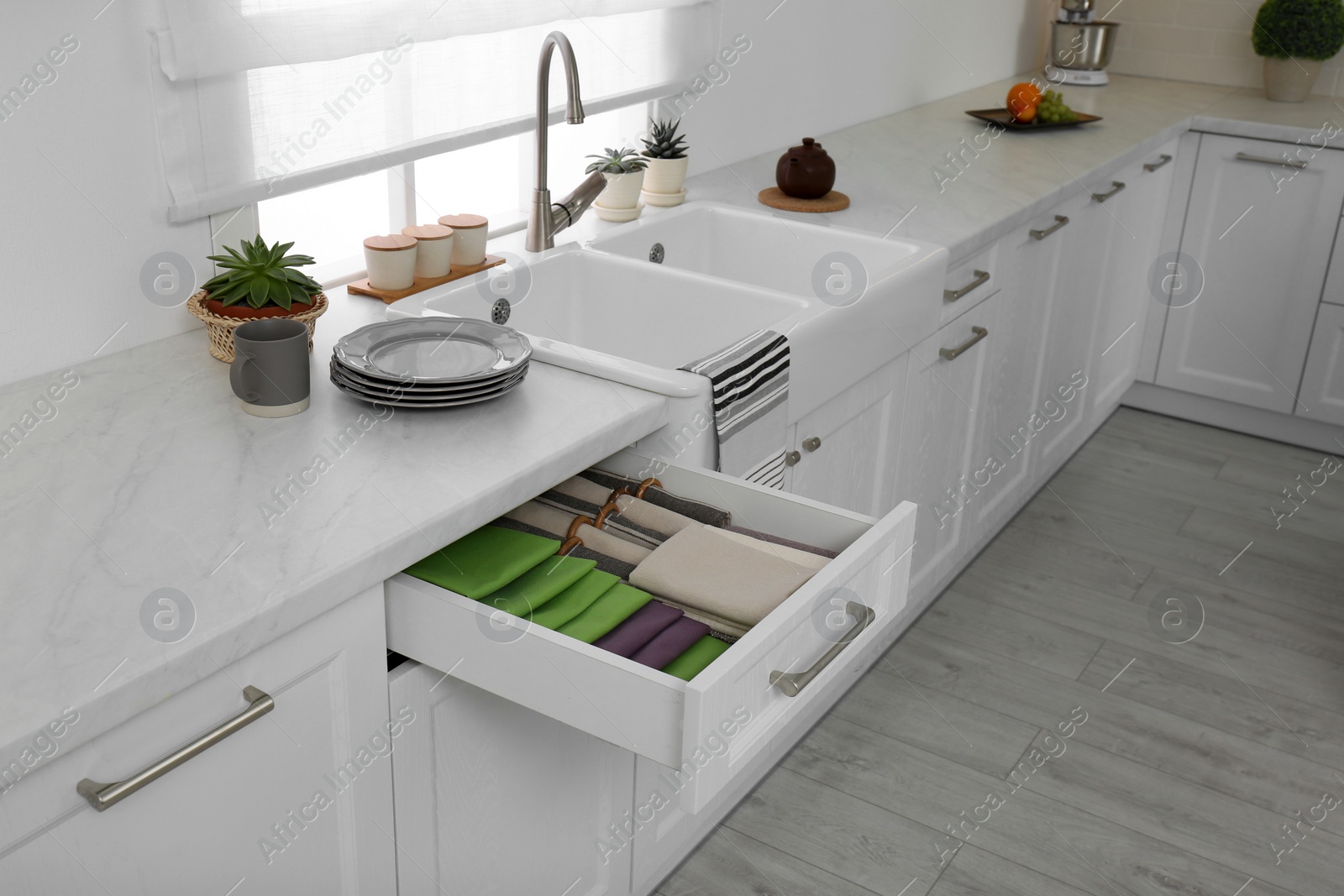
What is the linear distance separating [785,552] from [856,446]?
32.5 inches

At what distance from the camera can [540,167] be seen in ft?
6.51

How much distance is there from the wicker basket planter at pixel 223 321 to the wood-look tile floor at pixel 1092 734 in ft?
3.50

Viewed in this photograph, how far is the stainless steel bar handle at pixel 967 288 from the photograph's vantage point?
2301mm

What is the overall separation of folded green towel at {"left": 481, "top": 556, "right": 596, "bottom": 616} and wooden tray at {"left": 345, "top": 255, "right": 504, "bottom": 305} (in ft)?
2.12

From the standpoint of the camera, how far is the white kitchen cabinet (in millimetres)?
955

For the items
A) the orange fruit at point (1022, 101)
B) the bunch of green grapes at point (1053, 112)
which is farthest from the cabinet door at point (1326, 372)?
the orange fruit at point (1022, 101)

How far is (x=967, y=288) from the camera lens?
2.34m

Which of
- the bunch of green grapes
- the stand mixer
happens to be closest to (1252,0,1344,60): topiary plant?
the stand mixer

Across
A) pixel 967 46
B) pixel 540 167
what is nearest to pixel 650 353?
pixel 540 167

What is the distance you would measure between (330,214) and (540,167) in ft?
1.23

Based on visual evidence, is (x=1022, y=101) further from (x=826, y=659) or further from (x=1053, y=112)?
(x=826, y=659)

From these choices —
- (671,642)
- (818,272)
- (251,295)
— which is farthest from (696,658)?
(818,272)

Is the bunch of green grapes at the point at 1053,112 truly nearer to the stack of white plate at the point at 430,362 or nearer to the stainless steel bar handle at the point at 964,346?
the stainless steel bar handle at the point at 964,346

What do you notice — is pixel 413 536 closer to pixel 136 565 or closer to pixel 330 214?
pixel 136 565
